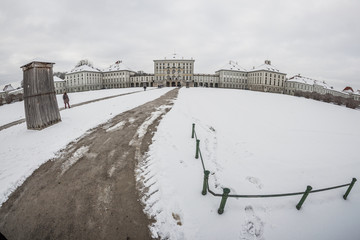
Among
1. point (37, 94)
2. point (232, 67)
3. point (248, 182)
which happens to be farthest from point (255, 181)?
point (232, 67)

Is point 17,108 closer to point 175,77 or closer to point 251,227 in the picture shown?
point 251,227

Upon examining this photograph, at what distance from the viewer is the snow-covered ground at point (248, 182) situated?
13.6 feet

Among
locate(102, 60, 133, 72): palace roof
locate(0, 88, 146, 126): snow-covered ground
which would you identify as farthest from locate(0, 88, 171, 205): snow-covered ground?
locate(102, 60, 133, 72): palace roof

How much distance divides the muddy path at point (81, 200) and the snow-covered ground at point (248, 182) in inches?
22.7

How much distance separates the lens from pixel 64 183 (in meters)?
5.09

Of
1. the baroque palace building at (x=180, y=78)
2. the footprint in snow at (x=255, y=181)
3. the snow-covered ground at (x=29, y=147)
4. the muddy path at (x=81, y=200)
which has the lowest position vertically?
the footprint in snow at (x=255, y=181)

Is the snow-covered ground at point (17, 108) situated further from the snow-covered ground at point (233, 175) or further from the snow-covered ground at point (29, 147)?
the snow-covered ground at point (233, 175)

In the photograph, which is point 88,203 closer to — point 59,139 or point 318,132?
point 59,139

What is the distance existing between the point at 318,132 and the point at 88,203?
1703 centimetres

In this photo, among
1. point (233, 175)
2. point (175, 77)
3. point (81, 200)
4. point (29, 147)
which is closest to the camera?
point (81, 200)

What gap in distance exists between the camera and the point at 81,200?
4.43m

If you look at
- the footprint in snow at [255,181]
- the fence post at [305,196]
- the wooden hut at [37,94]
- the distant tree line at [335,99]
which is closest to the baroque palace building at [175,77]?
the distant tree line at [335,99]

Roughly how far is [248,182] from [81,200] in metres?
5.82

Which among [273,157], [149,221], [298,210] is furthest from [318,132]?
[149,221]
